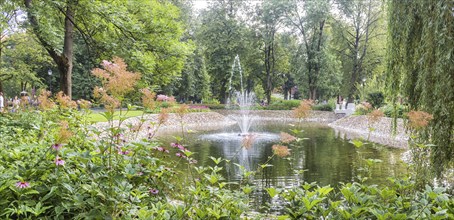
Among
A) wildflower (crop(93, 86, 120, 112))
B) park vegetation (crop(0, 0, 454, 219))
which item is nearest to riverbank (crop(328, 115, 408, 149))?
park vegetation (crop(0, 0, 454, 219))

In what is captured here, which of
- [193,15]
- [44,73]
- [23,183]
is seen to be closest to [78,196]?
[23,183]

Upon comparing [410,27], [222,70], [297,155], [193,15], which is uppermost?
[193,15]

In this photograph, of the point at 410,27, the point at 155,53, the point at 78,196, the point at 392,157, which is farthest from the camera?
the point at 392,157

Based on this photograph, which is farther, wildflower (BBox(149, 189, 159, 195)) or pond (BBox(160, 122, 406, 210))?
pond (BBox(160, 122, 406, 210))

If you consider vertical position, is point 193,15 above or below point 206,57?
above

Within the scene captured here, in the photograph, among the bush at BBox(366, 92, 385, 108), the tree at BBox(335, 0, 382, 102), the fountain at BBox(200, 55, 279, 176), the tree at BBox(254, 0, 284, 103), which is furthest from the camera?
the tree at BBox(254, 0, 284, 103)

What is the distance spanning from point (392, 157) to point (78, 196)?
31.8 feet

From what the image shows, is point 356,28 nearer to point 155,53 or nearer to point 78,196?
point 155,53

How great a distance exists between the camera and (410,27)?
4844 mm

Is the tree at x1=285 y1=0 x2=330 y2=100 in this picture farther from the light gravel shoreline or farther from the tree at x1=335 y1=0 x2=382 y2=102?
the light gravel shoreline

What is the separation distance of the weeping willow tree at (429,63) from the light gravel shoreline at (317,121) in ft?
27.0

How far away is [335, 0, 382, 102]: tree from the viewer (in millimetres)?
29578

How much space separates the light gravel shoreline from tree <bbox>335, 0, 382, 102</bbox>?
24.3 feet

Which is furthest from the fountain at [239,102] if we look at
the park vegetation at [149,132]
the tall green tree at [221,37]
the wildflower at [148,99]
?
the wildflower at [148,99]
